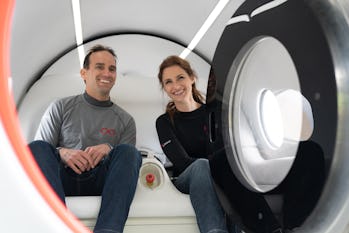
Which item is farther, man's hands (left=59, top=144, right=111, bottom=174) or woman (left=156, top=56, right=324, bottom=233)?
man's hands (left=59, top=144, right=111, bottom=174)

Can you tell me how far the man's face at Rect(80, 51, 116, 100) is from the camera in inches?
68.6

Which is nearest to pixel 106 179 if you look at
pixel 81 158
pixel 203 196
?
pixel 81 158

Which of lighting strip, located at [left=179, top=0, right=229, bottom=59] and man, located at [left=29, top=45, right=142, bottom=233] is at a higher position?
lighting strip, located at [left=179, top=0, right=229, bottom=59]

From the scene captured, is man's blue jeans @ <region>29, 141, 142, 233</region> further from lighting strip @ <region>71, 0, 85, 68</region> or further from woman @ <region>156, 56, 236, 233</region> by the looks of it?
lighting strip @ <region>71, 0, 85, 68</region>

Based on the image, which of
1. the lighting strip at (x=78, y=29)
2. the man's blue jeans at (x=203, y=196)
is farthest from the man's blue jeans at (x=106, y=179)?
the lighting strip at (x=78, y=29)

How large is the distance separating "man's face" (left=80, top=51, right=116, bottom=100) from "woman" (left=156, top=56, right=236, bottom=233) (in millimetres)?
231

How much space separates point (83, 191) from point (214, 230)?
0.45 meters

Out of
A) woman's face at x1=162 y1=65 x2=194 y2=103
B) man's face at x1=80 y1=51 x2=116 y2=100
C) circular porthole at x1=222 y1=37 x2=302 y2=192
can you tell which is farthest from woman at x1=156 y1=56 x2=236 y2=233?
man's face at x1=80 y1=51 x2=116 y2=100

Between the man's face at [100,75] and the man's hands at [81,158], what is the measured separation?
1.20 ft

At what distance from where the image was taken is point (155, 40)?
7.79 feet

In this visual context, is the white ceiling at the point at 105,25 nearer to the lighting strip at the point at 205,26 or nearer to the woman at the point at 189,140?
the lighting strip at the point at 205,26

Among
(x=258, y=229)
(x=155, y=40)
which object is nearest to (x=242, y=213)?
(x=258, y=229)

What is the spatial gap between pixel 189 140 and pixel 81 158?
465 millimetres

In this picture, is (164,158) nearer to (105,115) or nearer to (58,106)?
(105,115)
